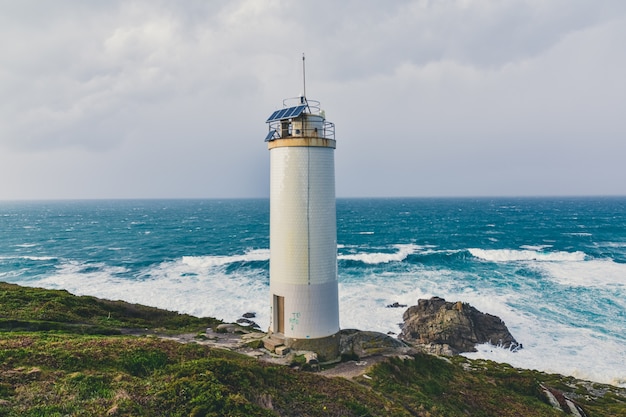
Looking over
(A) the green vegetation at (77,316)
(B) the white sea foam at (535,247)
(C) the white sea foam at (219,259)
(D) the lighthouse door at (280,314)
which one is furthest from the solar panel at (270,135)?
(B) the white sea foam at (535,247)

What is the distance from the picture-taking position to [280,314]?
1445 centimetres

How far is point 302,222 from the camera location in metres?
A: 13.5

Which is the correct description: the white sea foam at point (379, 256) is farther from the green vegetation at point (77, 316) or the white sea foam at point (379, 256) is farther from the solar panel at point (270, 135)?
the solar panel at point (270, 135)

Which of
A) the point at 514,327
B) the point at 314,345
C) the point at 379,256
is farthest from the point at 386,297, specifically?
the point at 314,345

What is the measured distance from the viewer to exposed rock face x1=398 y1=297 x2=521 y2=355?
26.9 metres

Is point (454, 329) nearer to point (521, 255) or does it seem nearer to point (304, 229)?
point (304, 229)

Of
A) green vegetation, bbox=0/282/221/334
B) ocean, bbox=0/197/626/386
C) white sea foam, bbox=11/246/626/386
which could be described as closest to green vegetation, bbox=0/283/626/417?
green vegetation, bbox=0/282/221/334

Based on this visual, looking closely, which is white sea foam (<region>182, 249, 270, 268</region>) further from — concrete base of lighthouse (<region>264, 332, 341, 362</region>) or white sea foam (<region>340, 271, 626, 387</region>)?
concrete base of lighthouse (<region>264, 332, 341, 362</region>)

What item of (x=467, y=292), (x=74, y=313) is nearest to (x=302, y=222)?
(x=74, y=313)

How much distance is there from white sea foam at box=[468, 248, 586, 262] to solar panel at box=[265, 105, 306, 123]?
4617cm

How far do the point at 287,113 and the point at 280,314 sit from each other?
7.27 meters

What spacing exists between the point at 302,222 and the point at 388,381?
5933 millimetres

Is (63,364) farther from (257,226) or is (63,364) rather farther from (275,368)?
(257,226)

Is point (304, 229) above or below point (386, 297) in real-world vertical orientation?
above
